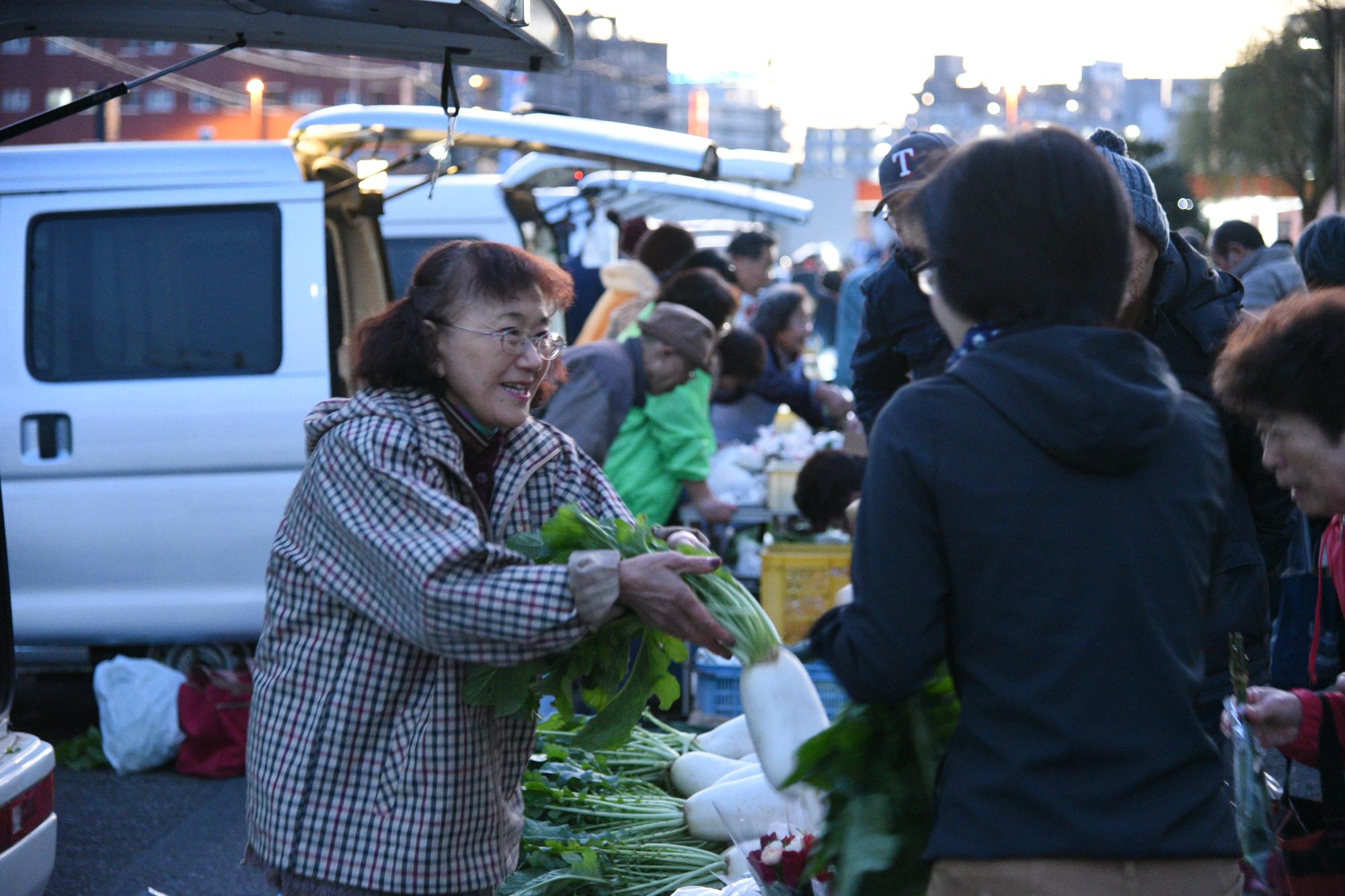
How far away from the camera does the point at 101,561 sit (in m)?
5.76

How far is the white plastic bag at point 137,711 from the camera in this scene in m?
5.72

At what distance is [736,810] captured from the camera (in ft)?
12.1

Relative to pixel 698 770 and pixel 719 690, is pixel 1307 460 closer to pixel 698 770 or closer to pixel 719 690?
pixel 698 770

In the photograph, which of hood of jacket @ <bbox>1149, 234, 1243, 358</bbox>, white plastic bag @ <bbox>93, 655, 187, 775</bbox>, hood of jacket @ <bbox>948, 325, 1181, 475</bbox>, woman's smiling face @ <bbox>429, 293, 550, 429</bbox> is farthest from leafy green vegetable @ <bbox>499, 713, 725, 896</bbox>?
white plastic bag @ <bbox>93, 655, 187, 775</bbox>

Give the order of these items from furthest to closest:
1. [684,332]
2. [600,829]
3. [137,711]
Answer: [137,711], [684,332], [600,829]

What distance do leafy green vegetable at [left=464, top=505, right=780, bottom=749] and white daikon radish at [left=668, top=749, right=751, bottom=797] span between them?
1.38 metres

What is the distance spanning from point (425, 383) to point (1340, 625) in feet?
6.71

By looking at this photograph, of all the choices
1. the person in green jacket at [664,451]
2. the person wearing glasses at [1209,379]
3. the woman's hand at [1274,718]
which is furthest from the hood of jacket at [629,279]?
the woman's hand at [1274,718]

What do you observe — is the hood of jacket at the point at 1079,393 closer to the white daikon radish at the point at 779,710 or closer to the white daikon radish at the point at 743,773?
the white daikon radish at the point at 779,710

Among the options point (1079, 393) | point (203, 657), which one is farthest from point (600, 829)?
point (203, 657)

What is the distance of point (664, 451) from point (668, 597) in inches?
135

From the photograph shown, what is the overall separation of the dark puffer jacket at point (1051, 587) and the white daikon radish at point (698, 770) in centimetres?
247

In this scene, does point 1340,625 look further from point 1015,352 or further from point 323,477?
point 323,477

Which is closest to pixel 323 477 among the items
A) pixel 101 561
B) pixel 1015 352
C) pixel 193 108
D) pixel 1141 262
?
pixel 1015 352
